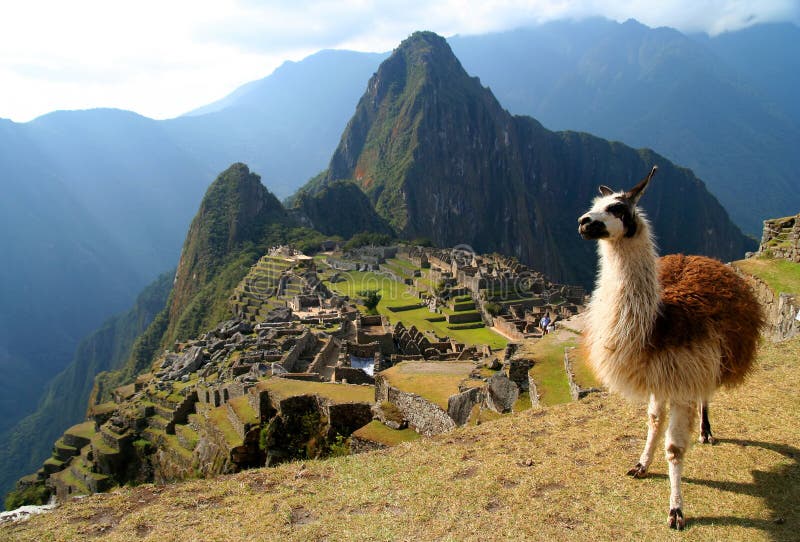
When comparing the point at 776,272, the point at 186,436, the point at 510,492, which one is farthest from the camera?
the point at 186,436

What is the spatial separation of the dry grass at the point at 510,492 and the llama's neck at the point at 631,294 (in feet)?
3.58

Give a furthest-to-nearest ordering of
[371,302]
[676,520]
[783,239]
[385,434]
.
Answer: [371,302], [783,239], [385,434], [676,520]

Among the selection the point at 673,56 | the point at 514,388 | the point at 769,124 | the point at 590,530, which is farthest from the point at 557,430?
the point at 673,56

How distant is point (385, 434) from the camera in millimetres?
7723

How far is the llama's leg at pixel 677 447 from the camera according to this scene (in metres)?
3.21

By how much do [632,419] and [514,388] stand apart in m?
2.99

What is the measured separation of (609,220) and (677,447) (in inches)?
60.4

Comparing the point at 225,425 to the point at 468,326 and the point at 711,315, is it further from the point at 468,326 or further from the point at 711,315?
the point at 468,326

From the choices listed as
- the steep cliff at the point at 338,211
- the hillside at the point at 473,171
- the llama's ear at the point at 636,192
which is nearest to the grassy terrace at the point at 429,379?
the llama's ear at the point at 636,192

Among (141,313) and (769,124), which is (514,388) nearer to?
(141,313)

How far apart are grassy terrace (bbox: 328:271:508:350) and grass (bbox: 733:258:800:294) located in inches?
430

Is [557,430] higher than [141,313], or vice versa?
[557,430]

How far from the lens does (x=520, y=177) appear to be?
486 ft

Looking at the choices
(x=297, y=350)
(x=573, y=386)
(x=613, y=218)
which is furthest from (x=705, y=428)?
(x=297, y=350)
